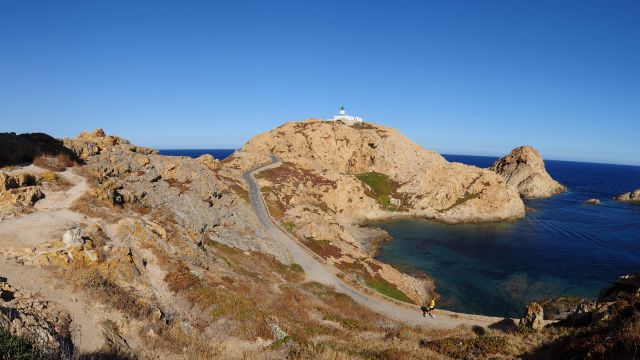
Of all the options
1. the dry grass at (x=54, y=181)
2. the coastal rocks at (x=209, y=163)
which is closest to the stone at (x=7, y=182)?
the dry grass at (x=54, y=181)

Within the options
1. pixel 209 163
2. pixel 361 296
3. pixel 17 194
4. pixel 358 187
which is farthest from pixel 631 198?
pixel 17 194

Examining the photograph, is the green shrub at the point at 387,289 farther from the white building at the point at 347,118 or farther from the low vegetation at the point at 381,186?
the white building at the point at 347,118

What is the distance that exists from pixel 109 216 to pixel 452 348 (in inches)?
991

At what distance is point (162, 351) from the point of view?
15109 mm

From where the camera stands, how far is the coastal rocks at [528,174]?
136 metres

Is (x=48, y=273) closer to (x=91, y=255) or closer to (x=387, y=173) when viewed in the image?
(x=91, y=255)

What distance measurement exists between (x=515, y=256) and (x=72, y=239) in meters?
66.7

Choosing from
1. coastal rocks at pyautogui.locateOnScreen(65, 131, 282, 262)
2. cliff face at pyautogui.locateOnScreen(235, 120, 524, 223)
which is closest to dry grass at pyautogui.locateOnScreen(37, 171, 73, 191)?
coastal rocks at pyautogui.locateOnScreen(65, 131, 282, 262)

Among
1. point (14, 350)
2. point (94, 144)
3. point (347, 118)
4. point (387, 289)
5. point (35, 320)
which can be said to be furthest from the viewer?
point (347, 118)

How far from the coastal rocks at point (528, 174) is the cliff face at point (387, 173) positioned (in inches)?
1671

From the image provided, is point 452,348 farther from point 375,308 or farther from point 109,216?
point 109,216

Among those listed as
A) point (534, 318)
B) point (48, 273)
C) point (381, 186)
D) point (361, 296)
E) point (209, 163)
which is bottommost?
point (361, 296)

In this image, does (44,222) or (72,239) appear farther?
(44,222)

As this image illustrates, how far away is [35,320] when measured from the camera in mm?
13391
